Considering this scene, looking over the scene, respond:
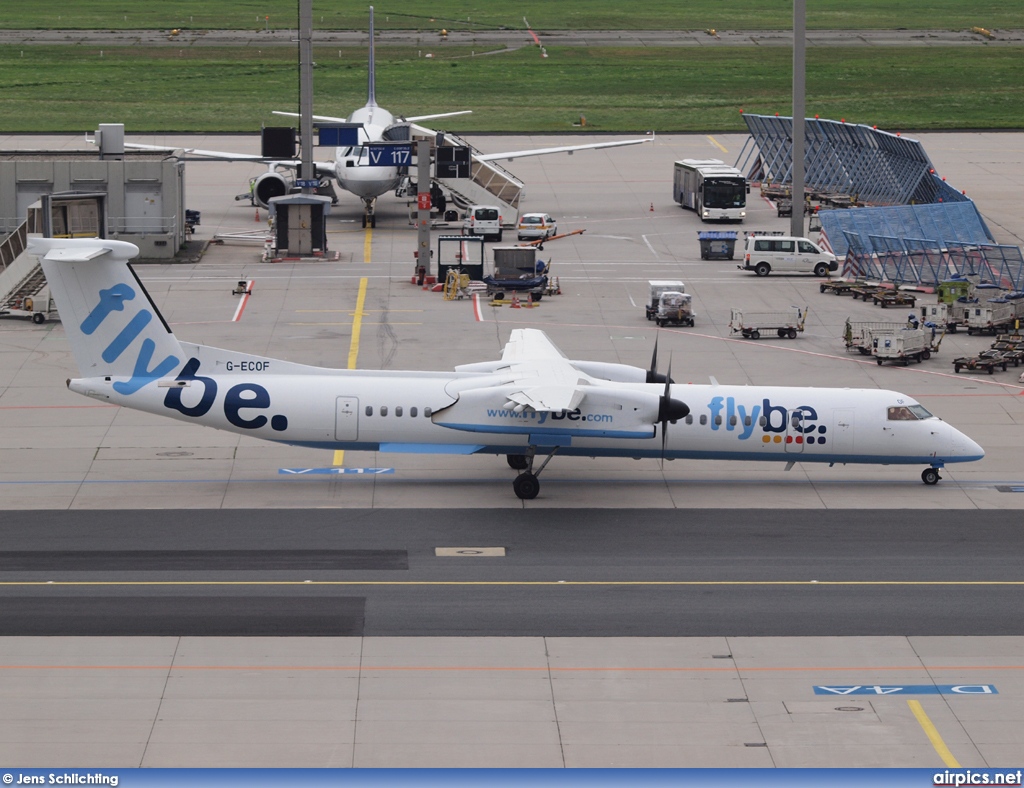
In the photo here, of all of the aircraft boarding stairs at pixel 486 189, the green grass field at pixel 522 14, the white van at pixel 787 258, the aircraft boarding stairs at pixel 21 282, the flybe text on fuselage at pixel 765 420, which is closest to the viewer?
the flybe text on fuselage at pixel 765 420

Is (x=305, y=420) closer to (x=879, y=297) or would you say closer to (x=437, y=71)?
(x=879, y=297)

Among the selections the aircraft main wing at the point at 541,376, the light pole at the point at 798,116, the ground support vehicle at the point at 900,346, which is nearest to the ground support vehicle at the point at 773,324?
the ground support vehicle at the point at 900,346

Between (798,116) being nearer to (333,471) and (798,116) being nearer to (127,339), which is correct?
(333,471)

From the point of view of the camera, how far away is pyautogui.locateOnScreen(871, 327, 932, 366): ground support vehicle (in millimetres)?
48781

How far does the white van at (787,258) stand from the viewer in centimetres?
6378

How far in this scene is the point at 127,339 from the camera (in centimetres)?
3553

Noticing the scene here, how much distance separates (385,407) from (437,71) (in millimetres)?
101213

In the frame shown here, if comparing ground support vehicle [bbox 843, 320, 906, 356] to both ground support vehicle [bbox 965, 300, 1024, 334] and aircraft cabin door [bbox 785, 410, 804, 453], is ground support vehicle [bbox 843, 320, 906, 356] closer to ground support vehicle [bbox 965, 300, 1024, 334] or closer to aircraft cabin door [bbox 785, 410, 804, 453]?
ground support vehicle [bbox 965, 300, 1024, 334]

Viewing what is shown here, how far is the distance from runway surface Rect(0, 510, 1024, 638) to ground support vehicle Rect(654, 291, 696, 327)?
19.6m

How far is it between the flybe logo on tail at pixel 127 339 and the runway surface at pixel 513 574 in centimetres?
352

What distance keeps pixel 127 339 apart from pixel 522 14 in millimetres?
148263

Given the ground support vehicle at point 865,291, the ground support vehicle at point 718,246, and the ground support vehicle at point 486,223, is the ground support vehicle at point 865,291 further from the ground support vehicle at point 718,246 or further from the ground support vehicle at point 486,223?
the ground support vehicle at point 486,223
